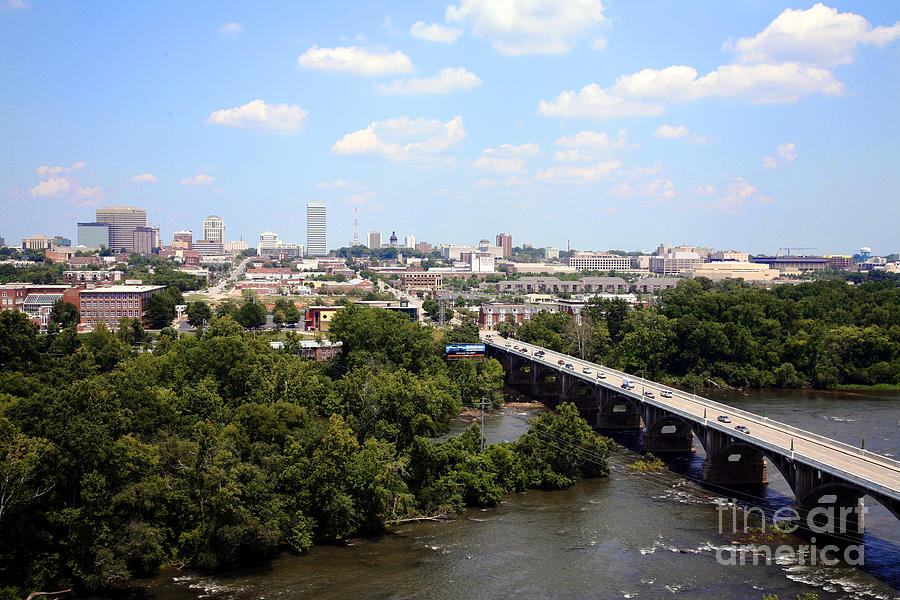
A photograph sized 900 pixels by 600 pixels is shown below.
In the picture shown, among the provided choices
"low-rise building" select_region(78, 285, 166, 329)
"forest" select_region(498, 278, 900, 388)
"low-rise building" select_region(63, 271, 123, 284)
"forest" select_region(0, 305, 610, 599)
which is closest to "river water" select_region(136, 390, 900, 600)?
"forest" select_region(0, 305, 610, 599)

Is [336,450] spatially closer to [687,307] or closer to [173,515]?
[173,515]

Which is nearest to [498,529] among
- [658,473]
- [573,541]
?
[573,541]

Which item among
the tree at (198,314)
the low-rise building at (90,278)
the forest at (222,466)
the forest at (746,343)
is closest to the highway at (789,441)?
the forest at (222,466)

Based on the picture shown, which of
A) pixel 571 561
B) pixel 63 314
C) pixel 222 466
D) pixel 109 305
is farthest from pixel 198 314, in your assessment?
pixel 571 561

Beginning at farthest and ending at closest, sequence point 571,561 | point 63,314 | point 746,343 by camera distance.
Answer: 1. point 63,314
2. point 746,343
3. point 571,561

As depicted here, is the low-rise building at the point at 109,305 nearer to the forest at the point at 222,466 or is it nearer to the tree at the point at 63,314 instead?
the tree at the point at 63,314

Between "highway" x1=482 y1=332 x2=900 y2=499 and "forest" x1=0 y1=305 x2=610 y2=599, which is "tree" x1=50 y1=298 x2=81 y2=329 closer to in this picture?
"forest" x1=0 y1=305 x2=610 y2=599

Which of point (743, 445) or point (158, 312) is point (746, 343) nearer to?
point (743, 445)

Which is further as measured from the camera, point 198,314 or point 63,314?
point 198,314
